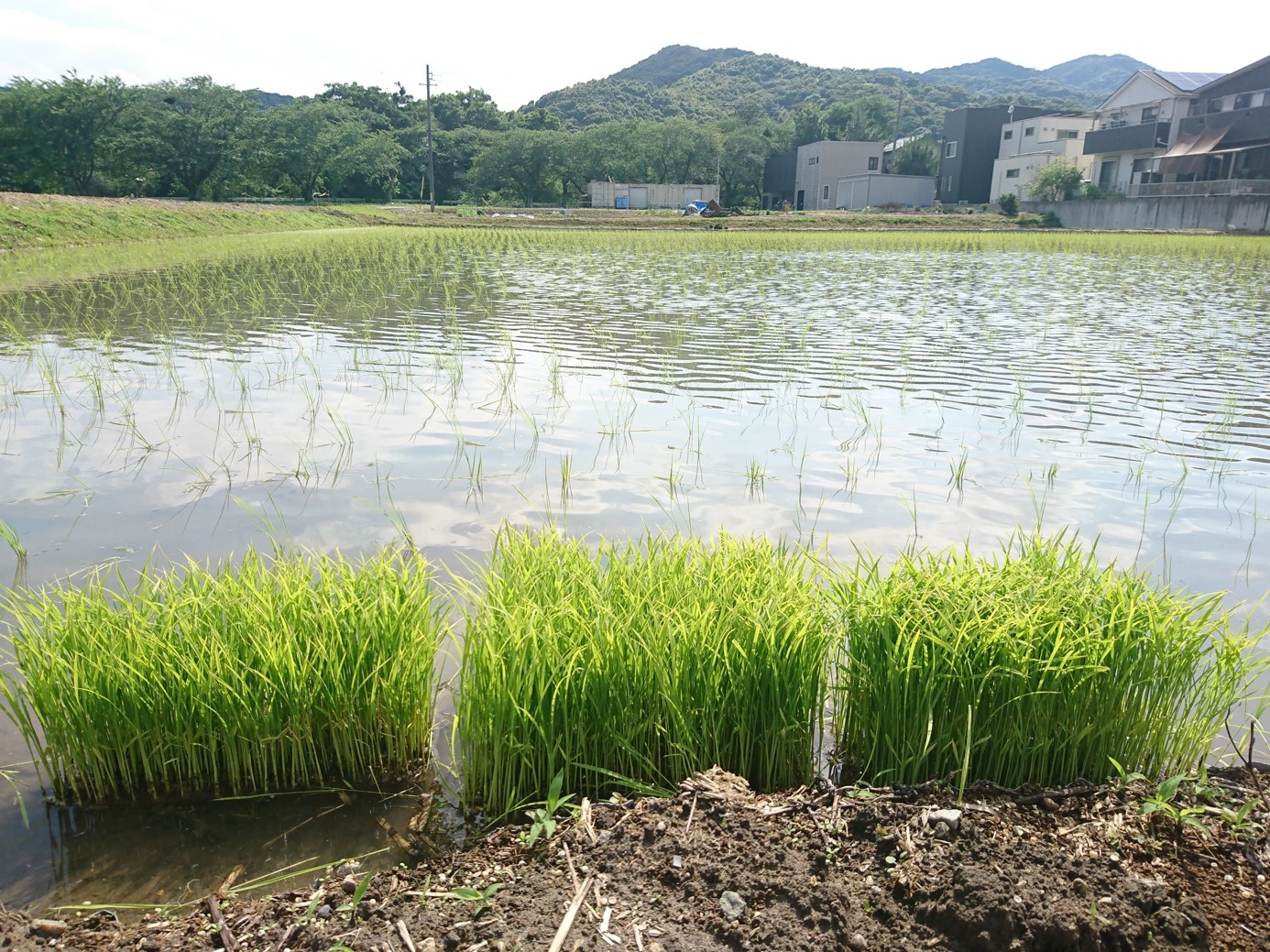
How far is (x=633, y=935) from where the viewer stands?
1735 millimetres

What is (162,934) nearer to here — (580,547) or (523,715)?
(523,715)

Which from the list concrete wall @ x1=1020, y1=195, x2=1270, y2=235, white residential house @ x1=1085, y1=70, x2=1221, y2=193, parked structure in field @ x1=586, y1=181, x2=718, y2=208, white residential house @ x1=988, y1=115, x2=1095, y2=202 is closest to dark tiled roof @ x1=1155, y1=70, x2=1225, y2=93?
white residential house @ x1=1085, y1=70, x2=1221, y2=193

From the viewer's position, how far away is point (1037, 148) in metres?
56.5

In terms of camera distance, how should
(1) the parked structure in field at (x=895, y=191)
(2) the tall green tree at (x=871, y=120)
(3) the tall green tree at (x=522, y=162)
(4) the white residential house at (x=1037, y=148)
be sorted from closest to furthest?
(4) the white residential house at (x=1037, y=148), (1) the parked structure in field at (x=895, y=191), (3) the tall green tree at (x=522, y=162), (2) the tall green tree at (x=871, y=120)

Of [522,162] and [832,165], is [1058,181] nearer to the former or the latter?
[832,165]

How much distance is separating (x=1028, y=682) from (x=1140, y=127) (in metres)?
53.4

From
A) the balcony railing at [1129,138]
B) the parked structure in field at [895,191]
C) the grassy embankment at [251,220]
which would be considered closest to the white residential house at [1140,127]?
the balcony railing at [1129,138]

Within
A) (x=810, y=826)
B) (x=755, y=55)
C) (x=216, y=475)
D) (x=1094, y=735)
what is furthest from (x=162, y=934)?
(x=755, y=55)

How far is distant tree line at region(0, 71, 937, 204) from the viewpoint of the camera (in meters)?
45.2

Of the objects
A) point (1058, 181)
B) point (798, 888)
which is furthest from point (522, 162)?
point (798, 888)

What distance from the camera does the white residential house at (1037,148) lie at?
178ft

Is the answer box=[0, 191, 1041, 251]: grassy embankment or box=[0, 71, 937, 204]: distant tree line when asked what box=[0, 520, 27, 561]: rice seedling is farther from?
box=[0, 71, 937, 204]: distant tree line

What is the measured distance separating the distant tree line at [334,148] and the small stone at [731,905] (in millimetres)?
52971

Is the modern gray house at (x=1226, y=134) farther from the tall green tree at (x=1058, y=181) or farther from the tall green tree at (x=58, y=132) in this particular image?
the tall green tree at (x=58, y=132)
